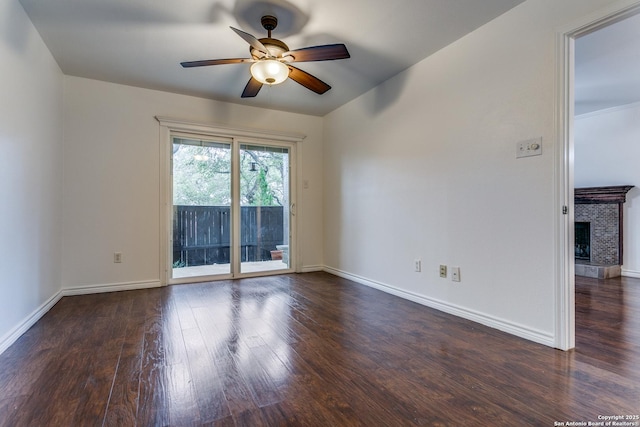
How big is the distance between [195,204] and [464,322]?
10.8 ft

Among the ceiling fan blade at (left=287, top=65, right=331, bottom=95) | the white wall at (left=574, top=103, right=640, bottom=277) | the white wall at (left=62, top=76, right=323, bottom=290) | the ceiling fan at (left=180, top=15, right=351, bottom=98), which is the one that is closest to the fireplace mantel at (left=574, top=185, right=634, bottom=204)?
the white wall at (left=574, top=103, right=640, bottom=277)

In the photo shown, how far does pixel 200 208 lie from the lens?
3.97 meters

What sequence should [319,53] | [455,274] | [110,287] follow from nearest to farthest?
[319,53] → [455,274] → [110,287]

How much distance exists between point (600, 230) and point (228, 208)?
5402mm

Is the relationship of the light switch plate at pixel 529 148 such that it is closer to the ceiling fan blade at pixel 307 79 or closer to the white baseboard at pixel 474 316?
the white baseboard at pixel 474 316

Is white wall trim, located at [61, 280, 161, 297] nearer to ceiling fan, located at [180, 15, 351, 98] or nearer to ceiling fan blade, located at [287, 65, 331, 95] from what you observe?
ceiling fan, located at [180, 15, 351, 98]

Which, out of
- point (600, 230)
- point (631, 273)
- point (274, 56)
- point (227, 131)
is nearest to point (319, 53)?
point (274, 56)

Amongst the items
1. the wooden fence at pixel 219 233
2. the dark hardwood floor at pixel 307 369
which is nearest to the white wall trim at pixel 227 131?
the wooden fence at pixel 219 233

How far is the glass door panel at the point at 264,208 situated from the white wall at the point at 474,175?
51.8 inches

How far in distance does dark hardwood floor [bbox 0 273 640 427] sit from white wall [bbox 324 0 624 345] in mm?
325

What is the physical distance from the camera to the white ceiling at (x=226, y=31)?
218 centimetres

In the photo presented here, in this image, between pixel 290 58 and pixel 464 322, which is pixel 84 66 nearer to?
pixel 290 58

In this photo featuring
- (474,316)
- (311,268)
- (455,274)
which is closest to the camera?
(474,316)

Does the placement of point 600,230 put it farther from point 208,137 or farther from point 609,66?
point 208,137
